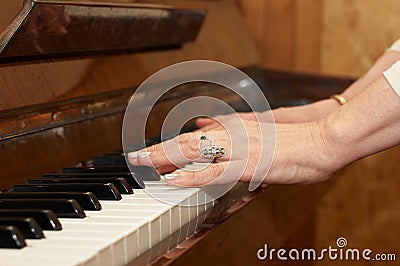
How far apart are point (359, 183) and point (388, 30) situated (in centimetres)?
59

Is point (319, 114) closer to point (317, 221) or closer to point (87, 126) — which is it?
point (87, 126)

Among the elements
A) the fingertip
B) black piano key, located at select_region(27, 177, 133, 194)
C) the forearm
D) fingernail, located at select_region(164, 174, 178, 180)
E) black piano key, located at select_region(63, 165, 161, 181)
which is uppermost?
the fingertip

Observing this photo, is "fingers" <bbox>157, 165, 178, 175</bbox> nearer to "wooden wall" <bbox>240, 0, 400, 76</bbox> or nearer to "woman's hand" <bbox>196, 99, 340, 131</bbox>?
"woman's hand" <bbox>196, 99, 340, 131</bbox>

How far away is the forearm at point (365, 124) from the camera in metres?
1.19

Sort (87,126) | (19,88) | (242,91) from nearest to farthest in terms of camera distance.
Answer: (19,88) < (87,126) < (242,91)

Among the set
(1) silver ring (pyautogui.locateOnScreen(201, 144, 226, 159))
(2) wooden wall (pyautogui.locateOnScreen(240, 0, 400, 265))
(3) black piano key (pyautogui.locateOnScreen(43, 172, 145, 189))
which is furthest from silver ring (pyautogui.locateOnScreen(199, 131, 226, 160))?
(2) wooden wall (pyautogui.locateOnScreen(240, 0, 400, 265))

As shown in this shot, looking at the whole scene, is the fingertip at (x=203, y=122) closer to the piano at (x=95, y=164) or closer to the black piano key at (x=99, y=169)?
the piano at (x=95, y=164)

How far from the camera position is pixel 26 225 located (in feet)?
2.81

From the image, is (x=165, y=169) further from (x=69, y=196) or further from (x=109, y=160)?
(x=69, y=196)

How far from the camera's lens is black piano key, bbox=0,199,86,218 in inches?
37.0

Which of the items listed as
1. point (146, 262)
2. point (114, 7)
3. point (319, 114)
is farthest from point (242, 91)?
point (146, 262)

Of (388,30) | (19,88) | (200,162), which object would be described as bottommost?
(200,162)

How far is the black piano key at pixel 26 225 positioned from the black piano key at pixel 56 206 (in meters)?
0.08

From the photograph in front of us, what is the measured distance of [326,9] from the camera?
108 inches
